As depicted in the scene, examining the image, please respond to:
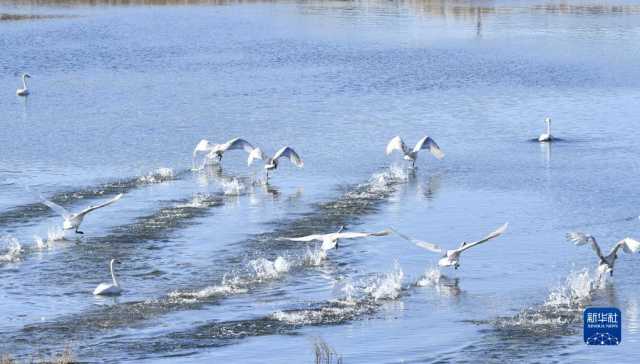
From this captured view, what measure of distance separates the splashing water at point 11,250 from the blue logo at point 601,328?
34.8 feet

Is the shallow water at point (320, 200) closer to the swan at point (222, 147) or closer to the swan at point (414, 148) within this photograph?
the swan at point (414, 148)

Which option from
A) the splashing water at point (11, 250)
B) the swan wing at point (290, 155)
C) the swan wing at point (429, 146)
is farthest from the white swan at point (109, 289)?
the swan wing at point (429, 146)

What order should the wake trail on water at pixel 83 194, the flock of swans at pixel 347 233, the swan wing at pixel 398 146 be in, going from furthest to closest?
the swan wing at pixel 398 146
the wake trail on water at pixel 83 194
the flock of swans at pixel 347 233

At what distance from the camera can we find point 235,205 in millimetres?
29641

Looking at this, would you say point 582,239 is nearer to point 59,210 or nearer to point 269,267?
point 269,267

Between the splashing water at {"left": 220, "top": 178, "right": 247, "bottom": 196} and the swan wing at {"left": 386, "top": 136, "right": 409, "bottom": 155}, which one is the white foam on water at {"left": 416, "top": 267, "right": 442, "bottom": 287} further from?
the swan wing at {"left": 386, "top": 136, "right": 409, "bottom": 155}

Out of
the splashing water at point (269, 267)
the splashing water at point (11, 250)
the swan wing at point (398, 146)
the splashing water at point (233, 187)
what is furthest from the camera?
the swan wing at point (398, 146)

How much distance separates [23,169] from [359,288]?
46.0 ft

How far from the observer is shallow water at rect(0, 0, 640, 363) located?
66.4 feet

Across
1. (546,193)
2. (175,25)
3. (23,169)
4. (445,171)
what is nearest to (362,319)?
(546,193)

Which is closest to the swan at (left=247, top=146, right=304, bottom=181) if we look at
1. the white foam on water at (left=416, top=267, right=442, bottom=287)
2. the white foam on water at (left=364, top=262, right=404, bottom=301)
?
the white foam on water at (left=416, top=267, right=442, bottom=287)

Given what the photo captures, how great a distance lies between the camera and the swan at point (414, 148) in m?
33.7

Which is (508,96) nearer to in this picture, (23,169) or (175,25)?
(23,169)

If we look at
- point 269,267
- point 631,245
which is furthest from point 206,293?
point 631,245
